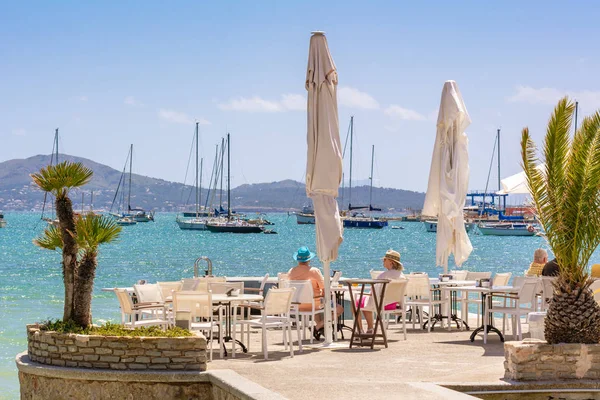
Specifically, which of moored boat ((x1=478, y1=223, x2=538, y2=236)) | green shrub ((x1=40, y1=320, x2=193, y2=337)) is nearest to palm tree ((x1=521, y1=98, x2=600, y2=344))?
green shrub ((x1=40, y1=320, x2=193, y2=337))

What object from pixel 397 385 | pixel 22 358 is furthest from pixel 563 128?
pixel 22 358

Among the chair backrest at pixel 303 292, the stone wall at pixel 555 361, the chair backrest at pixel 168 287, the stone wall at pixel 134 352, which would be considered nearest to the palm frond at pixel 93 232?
the stone wall at pixel 134 352

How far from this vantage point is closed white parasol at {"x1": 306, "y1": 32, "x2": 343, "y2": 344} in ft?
38.5

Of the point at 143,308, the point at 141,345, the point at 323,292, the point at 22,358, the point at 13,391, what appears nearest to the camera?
the point at 141,345

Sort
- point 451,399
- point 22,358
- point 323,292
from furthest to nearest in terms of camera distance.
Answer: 1. point 323,292
2. point 22,358
3. point 451,399

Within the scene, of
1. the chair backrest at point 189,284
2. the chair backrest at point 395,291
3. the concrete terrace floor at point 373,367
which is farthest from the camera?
the chair backrest at point 189,284

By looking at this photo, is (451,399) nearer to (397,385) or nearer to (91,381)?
(397,385)

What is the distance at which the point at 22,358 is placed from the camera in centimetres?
1045

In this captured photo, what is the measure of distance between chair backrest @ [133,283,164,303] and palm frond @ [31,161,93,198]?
5.12ft

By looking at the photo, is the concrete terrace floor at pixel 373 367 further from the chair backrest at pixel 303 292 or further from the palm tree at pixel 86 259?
the palm tree at pixel 86 259

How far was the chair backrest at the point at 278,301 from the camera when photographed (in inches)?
427

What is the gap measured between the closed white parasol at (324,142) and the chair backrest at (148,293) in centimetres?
187

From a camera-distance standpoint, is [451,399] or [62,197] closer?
[451,399]

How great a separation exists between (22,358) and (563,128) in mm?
5589
